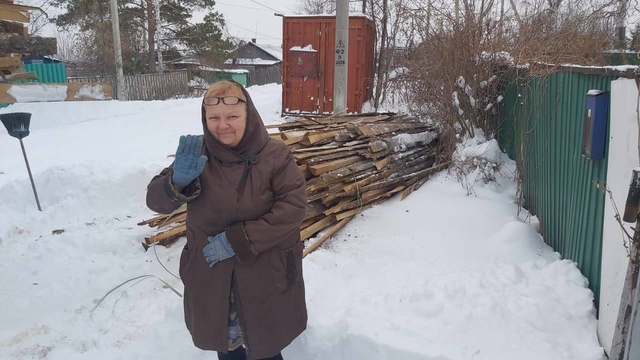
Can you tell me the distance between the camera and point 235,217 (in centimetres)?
227

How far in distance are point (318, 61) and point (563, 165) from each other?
8621mm

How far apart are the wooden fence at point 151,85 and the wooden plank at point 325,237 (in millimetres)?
19854

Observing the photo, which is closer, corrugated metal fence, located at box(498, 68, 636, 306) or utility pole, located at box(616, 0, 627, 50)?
corrugated metal fence, located at box(498, 68, 636, 306)

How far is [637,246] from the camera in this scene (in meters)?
2.06

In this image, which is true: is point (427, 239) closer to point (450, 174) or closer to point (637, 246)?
point (450, 174)

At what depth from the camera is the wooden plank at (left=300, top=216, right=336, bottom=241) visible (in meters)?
4.59

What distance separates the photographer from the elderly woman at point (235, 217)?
2234 millimetres

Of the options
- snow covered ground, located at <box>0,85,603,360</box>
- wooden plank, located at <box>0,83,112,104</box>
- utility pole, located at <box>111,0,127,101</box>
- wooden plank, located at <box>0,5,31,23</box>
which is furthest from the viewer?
utility pole, located at <box>111,0,127,101</box>

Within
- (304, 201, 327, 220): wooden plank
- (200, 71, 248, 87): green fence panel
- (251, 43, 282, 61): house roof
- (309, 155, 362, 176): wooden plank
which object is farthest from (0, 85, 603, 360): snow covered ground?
(251, 43, 282, 61): house roof

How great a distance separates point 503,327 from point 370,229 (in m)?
1.90

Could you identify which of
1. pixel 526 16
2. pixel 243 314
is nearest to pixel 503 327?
pixel 243 314

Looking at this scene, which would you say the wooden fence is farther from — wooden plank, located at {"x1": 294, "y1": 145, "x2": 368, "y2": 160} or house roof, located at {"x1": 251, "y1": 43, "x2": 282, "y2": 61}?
house roof, located at {"x1": 251, "y1": 43, "x2": 282, "y2": 61}

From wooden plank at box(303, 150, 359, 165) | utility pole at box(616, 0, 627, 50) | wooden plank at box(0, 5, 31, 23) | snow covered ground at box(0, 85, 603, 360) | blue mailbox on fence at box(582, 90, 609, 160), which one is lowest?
snow covered ground at box(0, 85, 603, 360)

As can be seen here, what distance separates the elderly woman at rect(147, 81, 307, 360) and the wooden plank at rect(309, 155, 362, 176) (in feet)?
7.74
